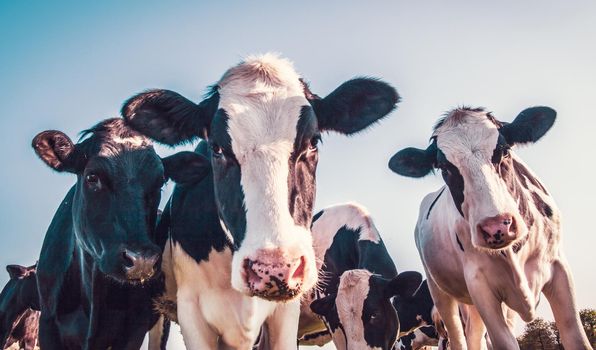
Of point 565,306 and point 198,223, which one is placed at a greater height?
point 198,223

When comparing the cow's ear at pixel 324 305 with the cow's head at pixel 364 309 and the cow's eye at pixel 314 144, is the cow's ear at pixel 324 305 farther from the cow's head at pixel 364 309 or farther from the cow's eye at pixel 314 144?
the cow's eye at pixel 314 144

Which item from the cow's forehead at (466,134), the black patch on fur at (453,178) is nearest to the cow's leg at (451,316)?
the black patch on fur at (453,178)

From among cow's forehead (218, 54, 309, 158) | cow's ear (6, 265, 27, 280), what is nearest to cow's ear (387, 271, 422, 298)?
cow's forehead (218, 54, 309, 158)

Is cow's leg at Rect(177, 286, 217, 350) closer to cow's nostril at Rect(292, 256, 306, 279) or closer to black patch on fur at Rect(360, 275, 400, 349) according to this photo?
cow's nostril at Rect(292, 256, 306, 279)

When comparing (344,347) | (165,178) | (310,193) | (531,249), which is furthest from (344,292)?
(310,193)

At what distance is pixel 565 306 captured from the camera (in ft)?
21.4

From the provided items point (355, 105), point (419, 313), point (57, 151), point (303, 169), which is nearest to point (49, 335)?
point (57, 151)

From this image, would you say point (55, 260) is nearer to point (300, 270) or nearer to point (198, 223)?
point (198, 223)

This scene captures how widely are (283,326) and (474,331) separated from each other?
4.24 metres

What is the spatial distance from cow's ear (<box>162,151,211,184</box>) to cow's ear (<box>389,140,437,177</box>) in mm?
2961

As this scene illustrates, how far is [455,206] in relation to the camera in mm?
7270

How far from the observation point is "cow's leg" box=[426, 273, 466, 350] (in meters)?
8.88

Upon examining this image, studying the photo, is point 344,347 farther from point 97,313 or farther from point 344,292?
point 97,313

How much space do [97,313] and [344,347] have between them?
10.7ft
